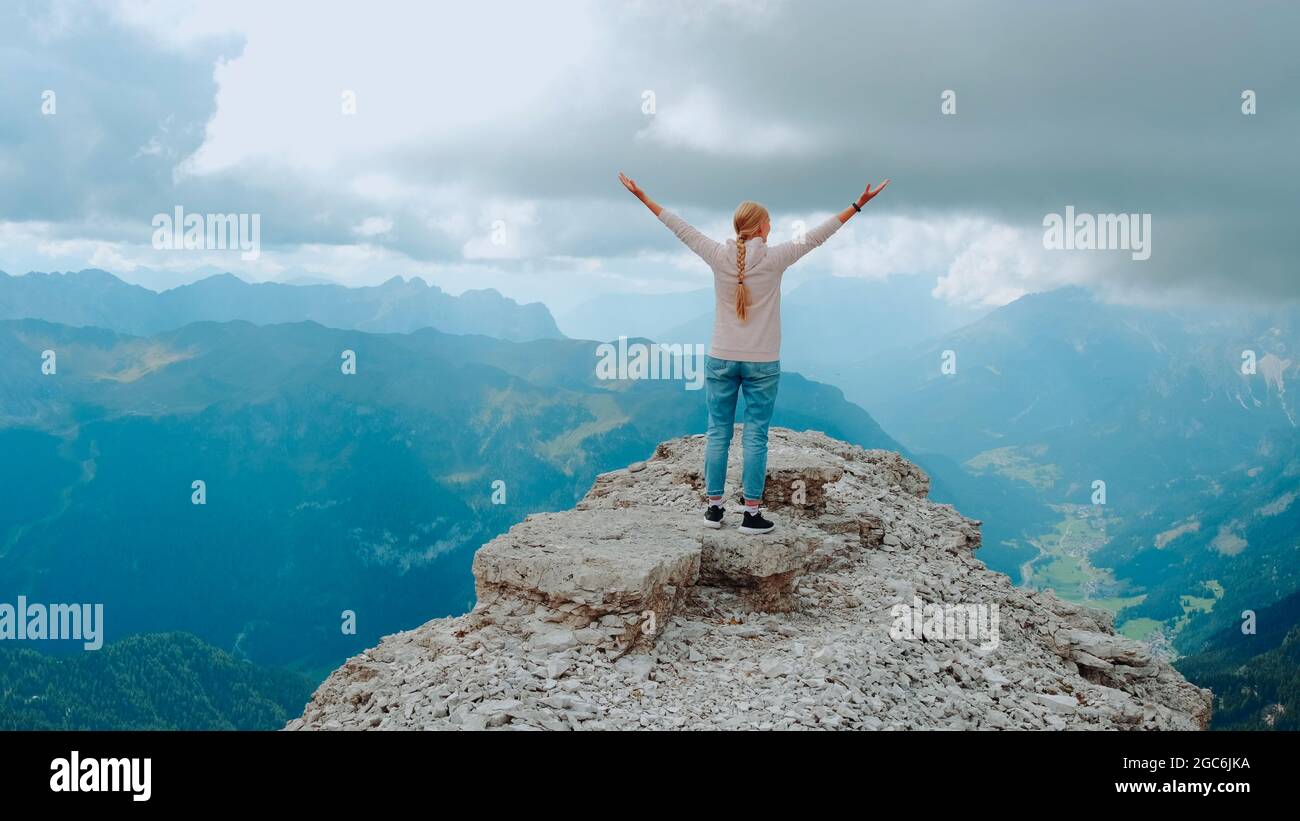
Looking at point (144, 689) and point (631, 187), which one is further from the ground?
point (631, 187)

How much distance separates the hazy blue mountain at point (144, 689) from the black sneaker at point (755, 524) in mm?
159960

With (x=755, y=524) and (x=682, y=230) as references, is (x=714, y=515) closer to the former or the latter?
(x=755, y=524)

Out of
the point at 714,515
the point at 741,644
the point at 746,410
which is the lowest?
the point at 741,644

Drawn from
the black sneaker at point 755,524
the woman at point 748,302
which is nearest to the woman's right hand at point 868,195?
the woman at point 748,302

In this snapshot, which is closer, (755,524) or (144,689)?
(755,524)

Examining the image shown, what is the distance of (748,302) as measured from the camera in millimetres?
11133

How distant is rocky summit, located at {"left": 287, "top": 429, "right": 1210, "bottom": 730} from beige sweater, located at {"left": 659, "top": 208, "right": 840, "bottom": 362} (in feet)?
9.62

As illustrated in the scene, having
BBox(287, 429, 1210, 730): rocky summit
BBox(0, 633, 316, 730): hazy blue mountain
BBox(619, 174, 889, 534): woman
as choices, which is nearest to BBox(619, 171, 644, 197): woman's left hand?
BBox(619, 174, 889, 534): woman

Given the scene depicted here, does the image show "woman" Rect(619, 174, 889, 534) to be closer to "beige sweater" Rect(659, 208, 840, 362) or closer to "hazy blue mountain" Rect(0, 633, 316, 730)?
"beige sweater" Rect(659, 208, 840, 362)

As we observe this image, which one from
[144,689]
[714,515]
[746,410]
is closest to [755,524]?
[714,515]

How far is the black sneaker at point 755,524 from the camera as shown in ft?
40.9

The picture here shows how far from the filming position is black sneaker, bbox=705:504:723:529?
1288cm

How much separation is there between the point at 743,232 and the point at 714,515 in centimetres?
452
